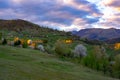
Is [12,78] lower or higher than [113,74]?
higher

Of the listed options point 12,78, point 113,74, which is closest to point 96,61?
point 113,74

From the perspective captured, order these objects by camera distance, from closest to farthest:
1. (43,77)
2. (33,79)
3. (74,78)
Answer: (33,79) < (43,77) < (74,78)

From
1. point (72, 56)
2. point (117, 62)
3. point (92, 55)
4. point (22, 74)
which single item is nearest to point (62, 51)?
point (72, 56)

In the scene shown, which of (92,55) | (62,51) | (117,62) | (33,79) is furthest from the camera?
(62,51)

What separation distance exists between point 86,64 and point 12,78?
204ft

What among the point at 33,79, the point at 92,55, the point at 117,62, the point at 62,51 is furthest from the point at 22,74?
the point at 62,51

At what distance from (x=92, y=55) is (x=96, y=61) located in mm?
7218

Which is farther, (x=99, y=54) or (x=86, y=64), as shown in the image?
(x=99, y=54)

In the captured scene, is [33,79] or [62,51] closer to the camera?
[33,79]

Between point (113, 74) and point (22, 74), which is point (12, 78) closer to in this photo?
point (22, 74)

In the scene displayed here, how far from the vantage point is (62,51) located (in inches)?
4660

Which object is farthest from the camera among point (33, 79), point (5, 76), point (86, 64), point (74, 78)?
point (86, 64)

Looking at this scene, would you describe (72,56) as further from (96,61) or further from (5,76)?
(5,76)

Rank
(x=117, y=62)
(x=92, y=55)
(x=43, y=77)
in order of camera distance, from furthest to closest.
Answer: (x=92, y=55), (x=117, y=62), (x=43, y=77)
